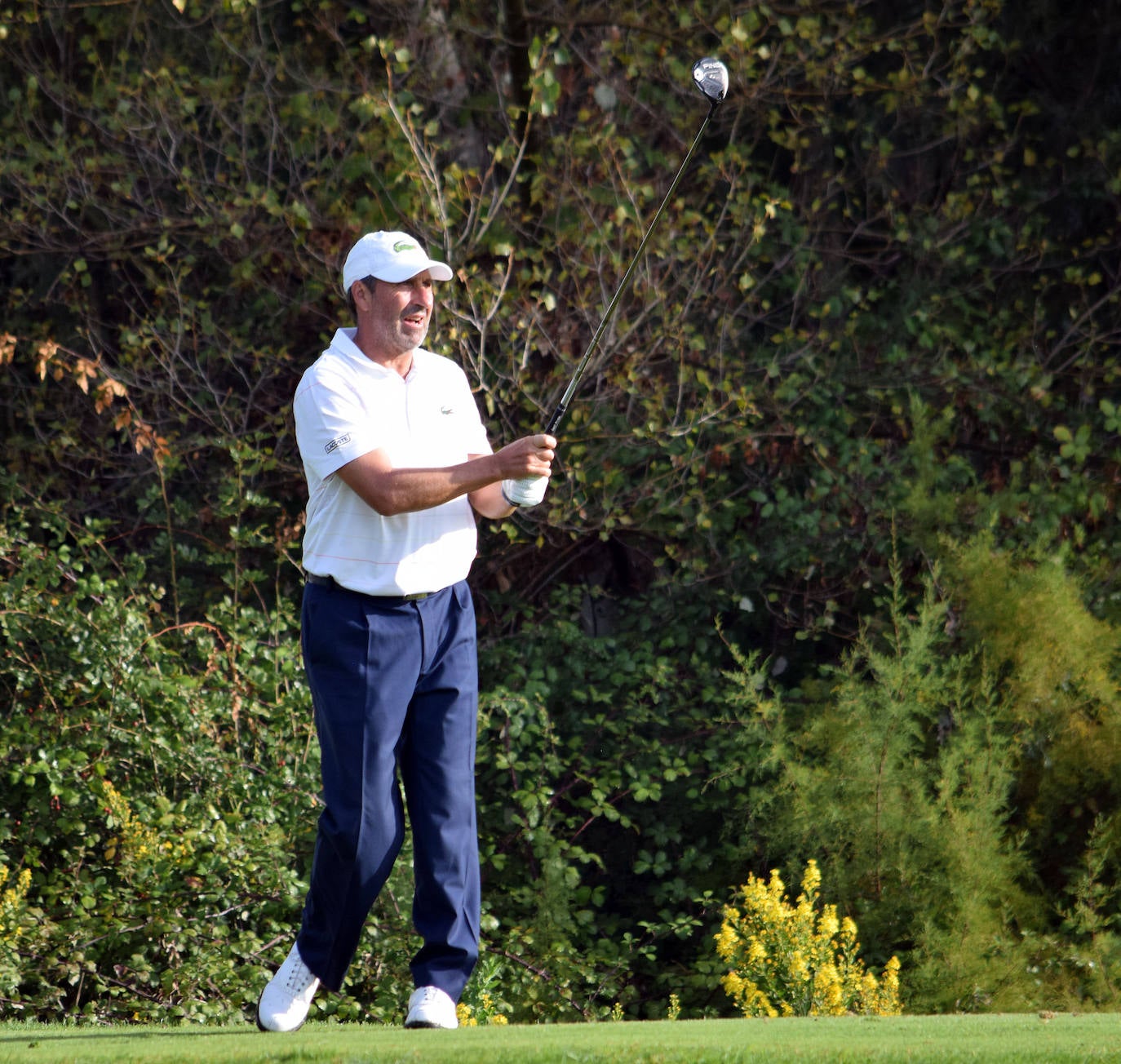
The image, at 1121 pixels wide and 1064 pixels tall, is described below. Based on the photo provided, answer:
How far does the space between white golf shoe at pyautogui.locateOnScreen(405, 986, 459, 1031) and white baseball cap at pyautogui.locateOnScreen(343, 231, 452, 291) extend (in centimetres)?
195

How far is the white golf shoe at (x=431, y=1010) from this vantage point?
13.7ft

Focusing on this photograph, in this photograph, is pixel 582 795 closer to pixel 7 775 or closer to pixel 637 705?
pixel 637 705

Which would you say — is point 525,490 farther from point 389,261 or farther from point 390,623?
point 389,261

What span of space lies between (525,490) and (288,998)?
1.55 m

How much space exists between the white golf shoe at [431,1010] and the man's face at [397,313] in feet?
5.79

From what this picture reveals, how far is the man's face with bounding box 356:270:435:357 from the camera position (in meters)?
4.23

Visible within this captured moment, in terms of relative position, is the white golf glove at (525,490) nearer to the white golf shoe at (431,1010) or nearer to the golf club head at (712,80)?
the golf club head at (712,80)

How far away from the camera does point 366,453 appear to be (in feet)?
13.3

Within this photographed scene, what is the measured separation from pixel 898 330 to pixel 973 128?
1.36m

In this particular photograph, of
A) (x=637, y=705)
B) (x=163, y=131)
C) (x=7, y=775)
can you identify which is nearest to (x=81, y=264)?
(x=163, y=131)

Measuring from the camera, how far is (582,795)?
25.5 ft

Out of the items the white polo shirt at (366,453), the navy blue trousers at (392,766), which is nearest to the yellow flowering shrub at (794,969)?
the navy blue trousers at (392,766)

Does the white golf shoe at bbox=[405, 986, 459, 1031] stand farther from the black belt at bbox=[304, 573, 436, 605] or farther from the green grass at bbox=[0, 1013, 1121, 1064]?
the black belt at bbox=[304, 573, 436, 605]

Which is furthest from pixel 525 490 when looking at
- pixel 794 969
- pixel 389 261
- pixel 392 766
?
pixel 794 969
